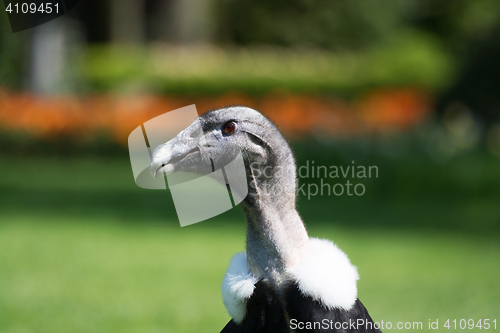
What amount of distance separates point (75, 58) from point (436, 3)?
18.4m

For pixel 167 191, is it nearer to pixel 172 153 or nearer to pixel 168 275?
pixel 168 275

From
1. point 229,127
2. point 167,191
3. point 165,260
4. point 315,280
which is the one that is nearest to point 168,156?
point 229,127

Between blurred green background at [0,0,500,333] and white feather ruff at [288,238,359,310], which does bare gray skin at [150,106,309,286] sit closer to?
white feather ruff at [288,238,359,310]

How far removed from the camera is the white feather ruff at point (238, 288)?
2277 mm

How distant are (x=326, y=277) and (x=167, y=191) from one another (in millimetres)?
7864

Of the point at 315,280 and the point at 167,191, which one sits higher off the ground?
the point at 167,191

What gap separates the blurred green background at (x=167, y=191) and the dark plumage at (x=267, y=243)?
225 cm

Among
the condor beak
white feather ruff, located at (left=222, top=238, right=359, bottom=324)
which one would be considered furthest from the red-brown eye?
white feather ruff, located at (left=222, top=238, right=359, bottom=324)

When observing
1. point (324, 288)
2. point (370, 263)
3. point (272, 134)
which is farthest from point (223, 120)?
point (370, 263)

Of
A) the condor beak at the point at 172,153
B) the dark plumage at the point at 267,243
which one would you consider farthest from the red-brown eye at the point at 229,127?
the condor beak at the point at 172,153

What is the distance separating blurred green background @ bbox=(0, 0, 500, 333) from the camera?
5203 millimetres

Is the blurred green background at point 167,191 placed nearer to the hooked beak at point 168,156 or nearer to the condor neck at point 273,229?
the condor neck at point 273,229

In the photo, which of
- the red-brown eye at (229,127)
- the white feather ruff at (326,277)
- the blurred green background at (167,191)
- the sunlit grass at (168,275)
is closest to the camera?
the white feather ruff at (326,277)

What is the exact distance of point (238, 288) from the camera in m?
2.30
